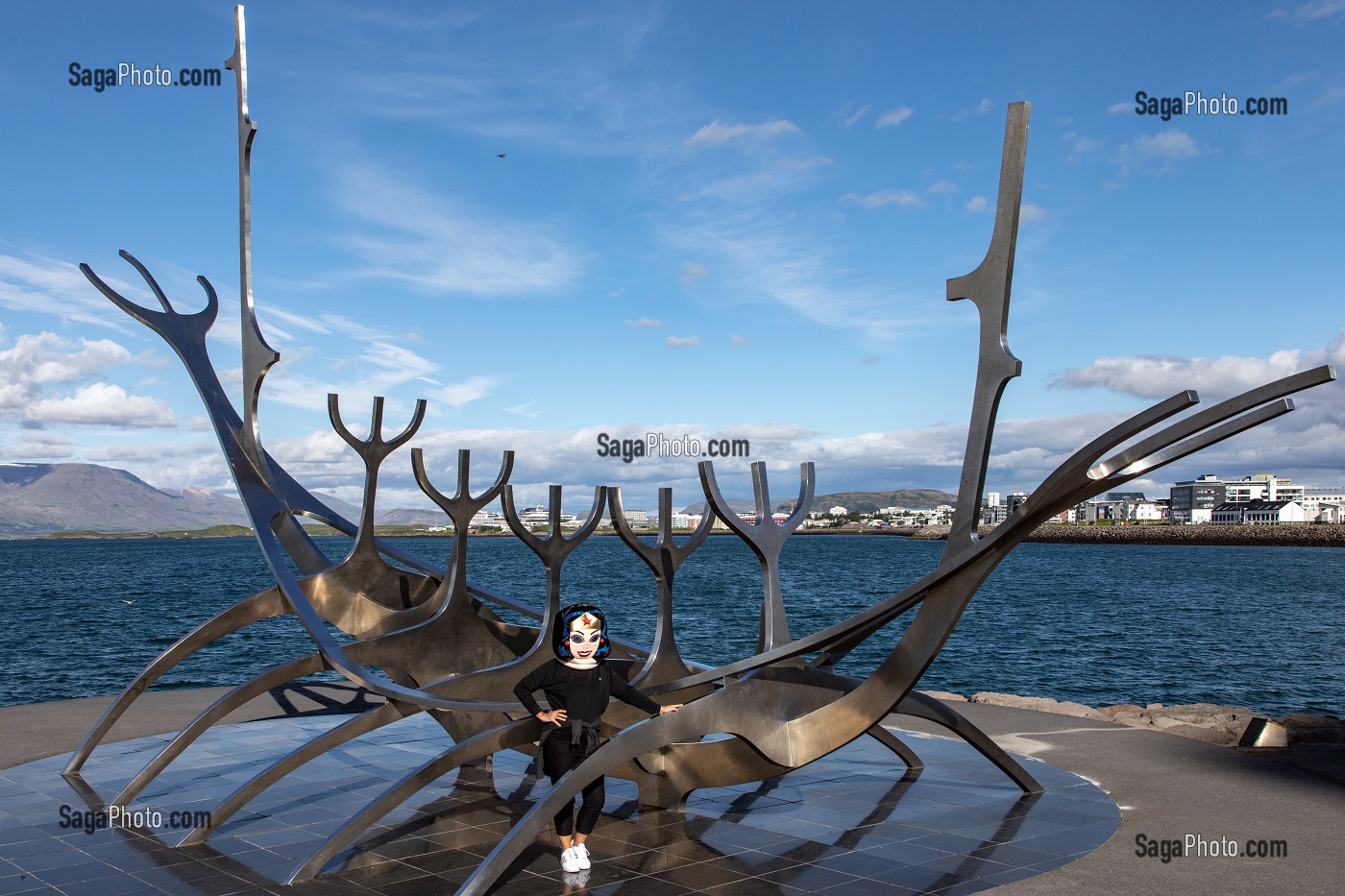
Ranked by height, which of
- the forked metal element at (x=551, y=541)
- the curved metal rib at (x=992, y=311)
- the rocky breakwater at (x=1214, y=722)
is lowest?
the rocky breakwater at (x=1214, y=722)

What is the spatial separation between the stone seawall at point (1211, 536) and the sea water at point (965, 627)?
103 ft

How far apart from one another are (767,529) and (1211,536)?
4440 inches

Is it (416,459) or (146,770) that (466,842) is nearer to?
(146,770)

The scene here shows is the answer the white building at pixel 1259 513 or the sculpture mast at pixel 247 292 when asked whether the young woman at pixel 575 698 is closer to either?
the sculpture mast at pixel 247 292

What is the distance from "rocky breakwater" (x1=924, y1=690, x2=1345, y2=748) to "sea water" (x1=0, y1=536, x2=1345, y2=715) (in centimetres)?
708

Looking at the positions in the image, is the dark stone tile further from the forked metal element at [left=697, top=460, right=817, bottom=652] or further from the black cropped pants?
the forked metal element at [left=697, top=460, right=817, bottom=652]

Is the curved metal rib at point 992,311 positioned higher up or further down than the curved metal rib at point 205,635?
higher up

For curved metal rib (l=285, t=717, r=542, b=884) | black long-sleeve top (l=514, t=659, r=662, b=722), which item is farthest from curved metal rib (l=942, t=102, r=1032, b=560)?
curved metal rib (l=285, t=717, r=542, b=884)

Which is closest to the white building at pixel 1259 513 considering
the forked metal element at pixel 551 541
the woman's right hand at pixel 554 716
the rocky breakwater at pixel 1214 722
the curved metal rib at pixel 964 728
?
the rocky breakwater at pixel 1214 722

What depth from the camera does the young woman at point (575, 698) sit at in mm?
6867

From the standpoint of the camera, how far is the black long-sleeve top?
273 inches

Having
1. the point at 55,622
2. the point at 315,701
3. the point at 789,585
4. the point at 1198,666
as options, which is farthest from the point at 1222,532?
the point at 315,701

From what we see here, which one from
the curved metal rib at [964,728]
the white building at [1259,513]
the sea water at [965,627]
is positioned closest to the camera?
the curved metal rib at [964,728]

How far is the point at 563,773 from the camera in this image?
696cm
